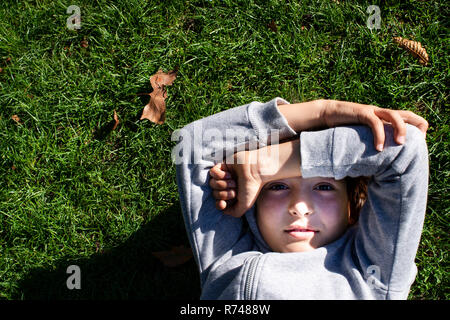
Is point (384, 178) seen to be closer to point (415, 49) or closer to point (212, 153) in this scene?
point (212, 153)

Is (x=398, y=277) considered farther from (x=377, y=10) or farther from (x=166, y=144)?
(x=377, y=10)

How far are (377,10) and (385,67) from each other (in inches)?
17.7

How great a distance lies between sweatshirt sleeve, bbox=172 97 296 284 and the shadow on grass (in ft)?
1.92

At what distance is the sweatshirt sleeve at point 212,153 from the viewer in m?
2.46

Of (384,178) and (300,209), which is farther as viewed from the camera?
(300,209)

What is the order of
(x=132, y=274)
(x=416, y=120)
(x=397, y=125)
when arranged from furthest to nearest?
(x=132, y=274)
(x=416, y=120)
(x=397, y=125)

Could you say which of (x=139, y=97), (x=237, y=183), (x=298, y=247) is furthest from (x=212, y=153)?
(x=139, y=97)

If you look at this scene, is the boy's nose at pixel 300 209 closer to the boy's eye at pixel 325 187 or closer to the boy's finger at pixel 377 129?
the boy's eye at pixel 325 187

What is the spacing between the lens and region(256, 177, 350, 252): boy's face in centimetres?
243

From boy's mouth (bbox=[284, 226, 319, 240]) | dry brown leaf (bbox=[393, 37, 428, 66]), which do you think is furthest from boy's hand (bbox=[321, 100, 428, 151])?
dry brown leaf (bbox=[393, 37, 428, 66])

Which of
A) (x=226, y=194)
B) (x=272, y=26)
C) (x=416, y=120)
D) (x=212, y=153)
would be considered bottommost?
(x=226, y=194)

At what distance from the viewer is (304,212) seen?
7.83ft

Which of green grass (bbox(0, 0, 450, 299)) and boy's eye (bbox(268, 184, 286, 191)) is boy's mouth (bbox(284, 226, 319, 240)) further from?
green grass (bbox(0, 0, 450, 299))

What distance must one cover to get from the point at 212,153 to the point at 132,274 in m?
1.19
